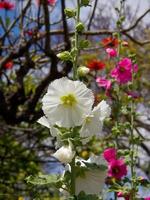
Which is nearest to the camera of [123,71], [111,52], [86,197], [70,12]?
[86,197]

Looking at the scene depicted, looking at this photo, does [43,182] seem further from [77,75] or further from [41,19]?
[41,19]

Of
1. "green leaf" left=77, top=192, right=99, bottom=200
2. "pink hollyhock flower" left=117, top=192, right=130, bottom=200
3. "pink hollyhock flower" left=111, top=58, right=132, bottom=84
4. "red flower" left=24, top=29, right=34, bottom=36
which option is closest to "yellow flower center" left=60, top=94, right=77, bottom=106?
"green leaf" left=77, top=192, right=99, bottom=200

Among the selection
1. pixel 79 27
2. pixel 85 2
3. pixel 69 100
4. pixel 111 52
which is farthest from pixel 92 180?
pixel 111 52

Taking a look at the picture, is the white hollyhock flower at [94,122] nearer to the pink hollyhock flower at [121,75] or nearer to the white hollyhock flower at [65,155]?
the white hollyhock flower at [65,155]

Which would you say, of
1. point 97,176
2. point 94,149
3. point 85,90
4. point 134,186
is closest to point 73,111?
point 85,90

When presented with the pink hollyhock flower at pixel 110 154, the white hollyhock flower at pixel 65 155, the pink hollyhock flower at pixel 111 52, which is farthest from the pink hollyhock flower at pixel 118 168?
the white hollyhock flower at pixel 65 155

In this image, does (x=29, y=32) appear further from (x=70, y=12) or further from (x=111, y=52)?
(x=70, y=12)
